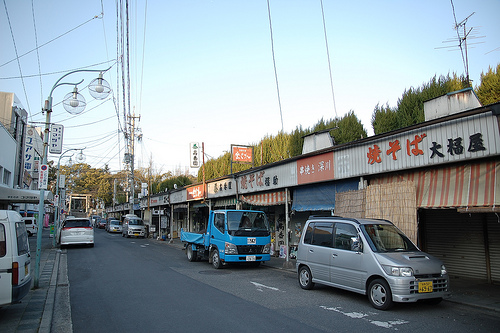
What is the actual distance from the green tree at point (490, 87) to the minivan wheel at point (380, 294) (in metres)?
11.3

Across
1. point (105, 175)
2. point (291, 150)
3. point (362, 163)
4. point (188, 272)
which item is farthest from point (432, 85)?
point (105, 175)

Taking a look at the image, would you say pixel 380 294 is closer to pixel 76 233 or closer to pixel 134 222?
pixel 76 233

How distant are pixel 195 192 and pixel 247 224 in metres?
12.9

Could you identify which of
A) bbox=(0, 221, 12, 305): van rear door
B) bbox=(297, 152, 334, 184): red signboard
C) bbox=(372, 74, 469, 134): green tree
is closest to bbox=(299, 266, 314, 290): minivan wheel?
bbox=(297, 152, 334, 184): red signboard

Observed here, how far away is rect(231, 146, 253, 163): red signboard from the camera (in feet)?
63.9

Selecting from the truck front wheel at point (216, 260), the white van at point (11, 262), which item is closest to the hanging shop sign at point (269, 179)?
the truck front wheel at point (216, 260)

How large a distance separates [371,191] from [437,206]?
82.4 inches

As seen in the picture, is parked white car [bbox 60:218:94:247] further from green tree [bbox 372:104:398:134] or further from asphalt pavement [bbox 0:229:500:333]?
green tree [bbox 372:104:398:134]

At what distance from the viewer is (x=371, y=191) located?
33.7ft

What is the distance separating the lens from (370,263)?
7227 mm

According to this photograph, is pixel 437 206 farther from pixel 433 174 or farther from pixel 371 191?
pixel 371 191

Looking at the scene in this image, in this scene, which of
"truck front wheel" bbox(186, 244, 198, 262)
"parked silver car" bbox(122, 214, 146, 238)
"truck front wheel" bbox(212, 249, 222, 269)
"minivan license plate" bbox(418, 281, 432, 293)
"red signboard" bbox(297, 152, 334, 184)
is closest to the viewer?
"minivan license plate" bbox(418, 281, 432, 293)

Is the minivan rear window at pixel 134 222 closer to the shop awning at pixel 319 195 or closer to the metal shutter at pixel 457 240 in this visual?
the shop awning at pixel 319 195

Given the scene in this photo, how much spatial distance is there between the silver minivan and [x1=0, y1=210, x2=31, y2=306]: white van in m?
6.46
